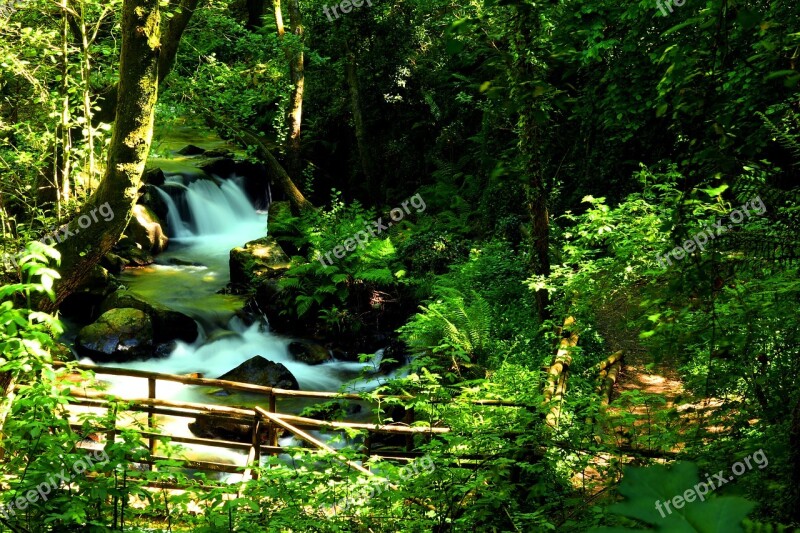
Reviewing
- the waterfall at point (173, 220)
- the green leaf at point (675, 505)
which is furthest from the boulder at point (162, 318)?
the green leaf at point (675, 505)

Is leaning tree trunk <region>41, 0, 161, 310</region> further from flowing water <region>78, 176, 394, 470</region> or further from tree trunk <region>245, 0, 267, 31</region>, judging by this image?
tree trunk <region>245, 0, 267, 31</region>

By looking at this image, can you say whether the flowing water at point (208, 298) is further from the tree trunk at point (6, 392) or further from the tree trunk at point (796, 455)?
the tree trunk at point (796, 455)

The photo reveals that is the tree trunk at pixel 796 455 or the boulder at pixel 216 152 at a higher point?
the boulder at pixel 216 152

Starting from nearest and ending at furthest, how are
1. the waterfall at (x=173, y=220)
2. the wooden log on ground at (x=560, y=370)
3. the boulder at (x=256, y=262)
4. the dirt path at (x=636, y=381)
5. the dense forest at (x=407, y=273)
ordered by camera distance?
the dense forest at (x=407, y=273)
the dirt path at (x=636, y=381)
the wooden log on ground at (x=560, y=370)
the boulder at (x=256, y=262)
the waterfall at (x=173, y=220)

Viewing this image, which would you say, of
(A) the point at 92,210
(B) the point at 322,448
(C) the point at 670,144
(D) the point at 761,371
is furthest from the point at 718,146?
(C) the point at 670,144

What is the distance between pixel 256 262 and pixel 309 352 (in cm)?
314

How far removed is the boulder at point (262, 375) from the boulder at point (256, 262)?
365 centimetres

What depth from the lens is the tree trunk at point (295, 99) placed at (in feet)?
48.8

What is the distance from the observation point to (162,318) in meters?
12.4

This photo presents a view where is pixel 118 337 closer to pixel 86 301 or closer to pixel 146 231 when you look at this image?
pixel 86 301

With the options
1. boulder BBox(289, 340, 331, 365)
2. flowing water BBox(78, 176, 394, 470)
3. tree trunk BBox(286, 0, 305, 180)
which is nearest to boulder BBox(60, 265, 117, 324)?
flowing water BBox(78, 176, 394, 470)

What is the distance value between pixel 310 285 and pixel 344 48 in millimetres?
6569

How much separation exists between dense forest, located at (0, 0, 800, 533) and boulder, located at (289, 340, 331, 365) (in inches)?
3.1

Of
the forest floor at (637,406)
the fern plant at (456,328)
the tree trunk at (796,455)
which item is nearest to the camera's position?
the tree trunk at (796,455)
